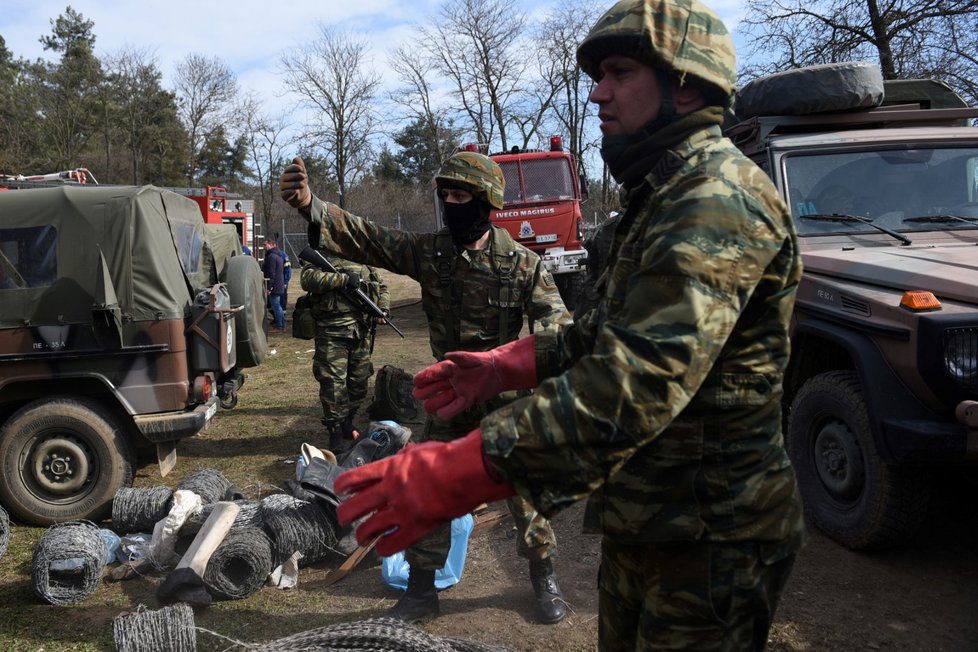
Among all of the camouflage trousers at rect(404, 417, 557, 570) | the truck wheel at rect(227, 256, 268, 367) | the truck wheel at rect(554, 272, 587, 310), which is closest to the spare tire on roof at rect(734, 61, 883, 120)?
the camouflage trousers at rect(404, 417, 557, 570)

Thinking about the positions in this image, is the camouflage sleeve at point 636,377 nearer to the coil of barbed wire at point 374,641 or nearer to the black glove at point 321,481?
the coil of barbed wire at point 374,641

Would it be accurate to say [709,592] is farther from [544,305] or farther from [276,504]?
[276,504]

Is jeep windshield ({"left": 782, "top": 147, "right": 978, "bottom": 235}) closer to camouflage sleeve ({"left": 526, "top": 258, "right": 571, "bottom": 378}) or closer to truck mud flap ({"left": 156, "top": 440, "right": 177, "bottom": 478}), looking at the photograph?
camouflage sleeve ({"left": 526, "top": 258, "right": 571, "bottom": 378})

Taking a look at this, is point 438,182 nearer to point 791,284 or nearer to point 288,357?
point 791,284

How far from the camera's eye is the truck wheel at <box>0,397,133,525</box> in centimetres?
467

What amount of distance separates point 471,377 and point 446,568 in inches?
86.8

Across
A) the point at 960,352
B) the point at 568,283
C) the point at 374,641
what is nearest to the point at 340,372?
the point at 374,641

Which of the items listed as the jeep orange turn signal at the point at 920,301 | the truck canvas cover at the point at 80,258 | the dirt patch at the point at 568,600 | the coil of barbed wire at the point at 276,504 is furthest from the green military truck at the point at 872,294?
the truck canvas cover at the point at 80,258

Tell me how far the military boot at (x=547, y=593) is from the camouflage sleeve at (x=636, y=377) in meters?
2.44

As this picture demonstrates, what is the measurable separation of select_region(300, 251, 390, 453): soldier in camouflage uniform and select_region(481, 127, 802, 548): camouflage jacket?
467 centimetres

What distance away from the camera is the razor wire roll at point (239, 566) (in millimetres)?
3723

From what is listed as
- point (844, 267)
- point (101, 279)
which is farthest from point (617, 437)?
point (101, 279)

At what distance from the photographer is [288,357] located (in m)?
10.8

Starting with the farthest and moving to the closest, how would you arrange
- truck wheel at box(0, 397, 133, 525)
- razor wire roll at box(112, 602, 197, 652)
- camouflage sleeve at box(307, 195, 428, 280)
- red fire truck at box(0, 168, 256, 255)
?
red fire truck at box(0, 168, 256, 255) < truck wheel at box(0, 397, 133, 525) < camouflage sleeve at box(307, 195, 428, 280) < razor wire roll at box(112, 602, 197, 652)
